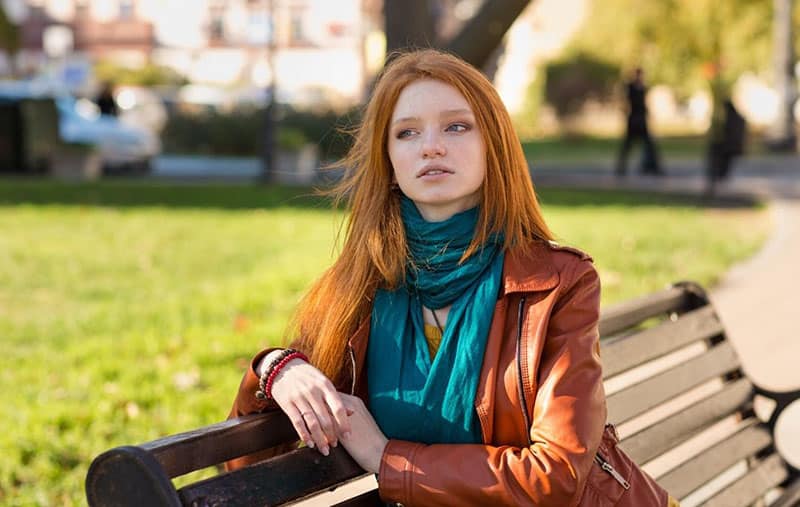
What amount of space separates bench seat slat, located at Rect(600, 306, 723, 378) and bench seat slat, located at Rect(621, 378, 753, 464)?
18cm

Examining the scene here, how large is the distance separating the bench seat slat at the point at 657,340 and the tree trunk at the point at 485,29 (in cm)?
217

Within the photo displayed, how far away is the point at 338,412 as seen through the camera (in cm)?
234

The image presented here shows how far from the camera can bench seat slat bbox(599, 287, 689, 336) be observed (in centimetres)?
372

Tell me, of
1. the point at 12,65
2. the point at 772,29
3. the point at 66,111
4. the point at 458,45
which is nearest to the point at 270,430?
the point at 458,45

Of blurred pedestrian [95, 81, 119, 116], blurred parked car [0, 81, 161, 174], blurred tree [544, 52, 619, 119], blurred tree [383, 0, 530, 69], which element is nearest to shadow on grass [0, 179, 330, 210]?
blurred parked car [0, 81, 161, 174]

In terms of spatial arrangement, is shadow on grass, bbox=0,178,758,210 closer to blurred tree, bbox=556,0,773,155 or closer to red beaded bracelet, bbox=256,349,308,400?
red beaded bracelet, bbox=256,349,308,400

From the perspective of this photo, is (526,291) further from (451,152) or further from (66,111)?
(66,111)

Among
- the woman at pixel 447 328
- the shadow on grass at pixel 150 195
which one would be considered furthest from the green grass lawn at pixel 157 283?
the woman at pixel 447 328

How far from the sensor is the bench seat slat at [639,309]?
147 inches

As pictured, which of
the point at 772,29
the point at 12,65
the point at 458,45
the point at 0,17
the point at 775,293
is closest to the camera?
the point at 458,45

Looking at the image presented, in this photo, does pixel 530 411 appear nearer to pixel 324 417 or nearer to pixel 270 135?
pixel 324 417

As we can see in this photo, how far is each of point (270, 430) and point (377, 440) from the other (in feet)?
0.66

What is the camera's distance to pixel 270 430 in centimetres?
239

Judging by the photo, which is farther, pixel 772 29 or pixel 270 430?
pixel 772 29
